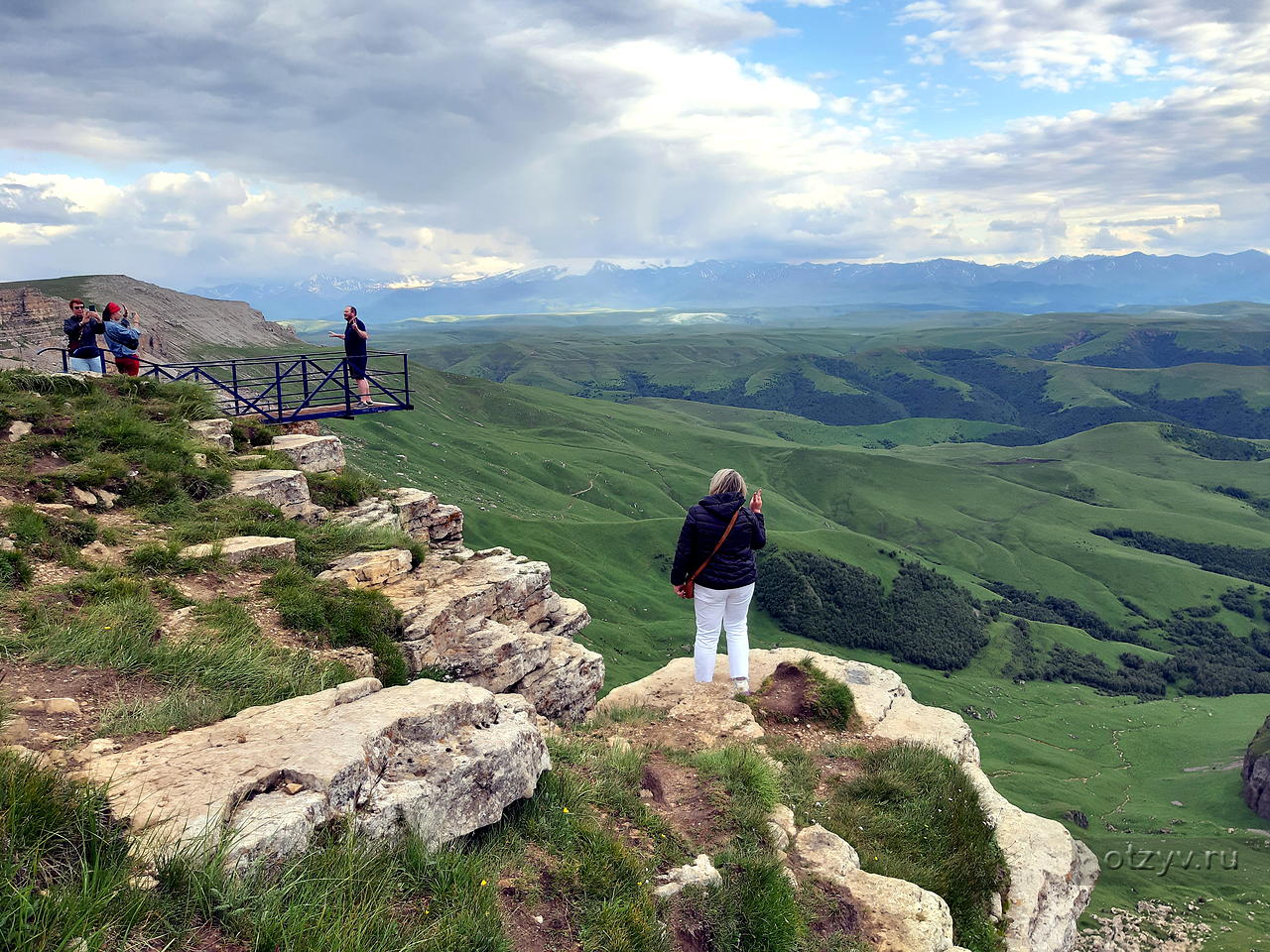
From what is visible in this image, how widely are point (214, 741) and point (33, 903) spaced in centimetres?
307

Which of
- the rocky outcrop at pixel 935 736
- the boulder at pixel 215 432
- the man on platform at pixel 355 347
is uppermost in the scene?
the man on platform at pixel 355 347

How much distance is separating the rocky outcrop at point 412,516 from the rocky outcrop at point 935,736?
8.15m

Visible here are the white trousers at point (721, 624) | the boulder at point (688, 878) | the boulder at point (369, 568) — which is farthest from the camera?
the boulder at point (369, 568)

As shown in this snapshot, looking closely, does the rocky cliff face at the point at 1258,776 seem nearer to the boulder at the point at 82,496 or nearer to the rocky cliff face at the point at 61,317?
the boulder at the point at 82,496

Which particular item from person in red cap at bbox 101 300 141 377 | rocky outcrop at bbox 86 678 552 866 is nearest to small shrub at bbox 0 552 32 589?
rocky outcrop at bbox 86 678 552 866

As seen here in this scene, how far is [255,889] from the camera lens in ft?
18.3

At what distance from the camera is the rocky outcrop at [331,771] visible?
6074 mm

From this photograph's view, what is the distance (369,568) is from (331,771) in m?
8.84

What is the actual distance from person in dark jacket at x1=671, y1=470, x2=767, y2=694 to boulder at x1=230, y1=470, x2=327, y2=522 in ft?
34.1

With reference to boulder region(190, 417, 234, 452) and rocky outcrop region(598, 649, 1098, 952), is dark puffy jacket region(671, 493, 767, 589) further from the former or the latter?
boulder region(190, 417, 234, 452)

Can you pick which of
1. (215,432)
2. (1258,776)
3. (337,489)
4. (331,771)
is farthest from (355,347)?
(1258,776)

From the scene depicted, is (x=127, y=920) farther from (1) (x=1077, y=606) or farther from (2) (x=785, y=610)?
(1) (x=1077, y=606)

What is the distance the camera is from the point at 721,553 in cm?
1325

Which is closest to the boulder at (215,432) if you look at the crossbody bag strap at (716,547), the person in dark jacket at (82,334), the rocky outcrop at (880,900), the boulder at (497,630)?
the person in dark jacket at (82,334)
